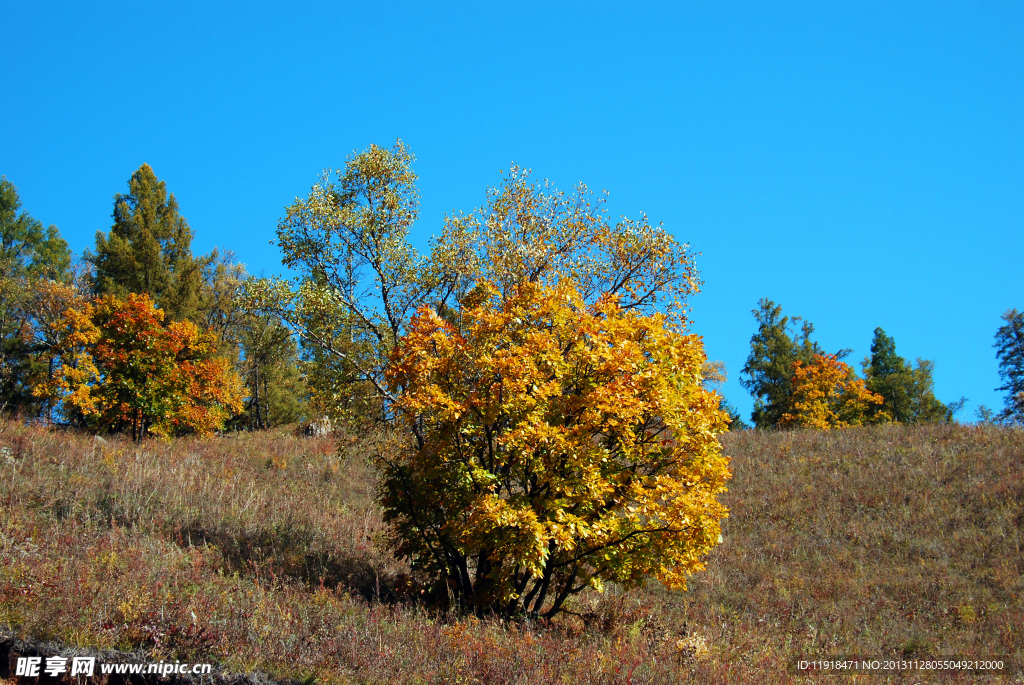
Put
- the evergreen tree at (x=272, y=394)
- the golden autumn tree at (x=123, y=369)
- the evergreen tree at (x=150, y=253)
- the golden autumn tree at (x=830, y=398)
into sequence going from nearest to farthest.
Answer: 1. the golden autumn tree at (x=123, y=369)
2. the evergreen tree at (x=150, y=253)
3. the golden autumn tree at (x=830, y=398)
4. the evergreen tree at (x=272, y=394)

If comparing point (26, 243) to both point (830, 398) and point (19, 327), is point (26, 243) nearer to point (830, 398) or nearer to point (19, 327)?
point (19, 327)

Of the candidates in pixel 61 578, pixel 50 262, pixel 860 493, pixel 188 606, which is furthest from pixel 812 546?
pixel 50 262

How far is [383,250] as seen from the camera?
15.4 metres

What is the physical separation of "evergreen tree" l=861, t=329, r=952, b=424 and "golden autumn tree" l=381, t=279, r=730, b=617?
45.3 metres

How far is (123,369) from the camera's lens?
29938 mm

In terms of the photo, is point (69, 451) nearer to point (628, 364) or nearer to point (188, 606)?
point (188, 606)

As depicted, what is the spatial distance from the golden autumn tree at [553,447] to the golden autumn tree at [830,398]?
37.9 metres

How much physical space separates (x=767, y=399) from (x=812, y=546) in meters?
38.4

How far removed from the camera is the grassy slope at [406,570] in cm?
971

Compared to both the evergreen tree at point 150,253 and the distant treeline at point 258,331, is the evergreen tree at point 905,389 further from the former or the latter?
the evergreen tree at point 150,253

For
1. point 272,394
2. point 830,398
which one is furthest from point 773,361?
point 272,394

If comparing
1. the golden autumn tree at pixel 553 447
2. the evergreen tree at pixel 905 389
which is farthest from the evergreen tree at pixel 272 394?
the evergreen tree at pixel 905 389

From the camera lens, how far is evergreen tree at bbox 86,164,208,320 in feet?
137

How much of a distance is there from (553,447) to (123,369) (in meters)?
26.1
